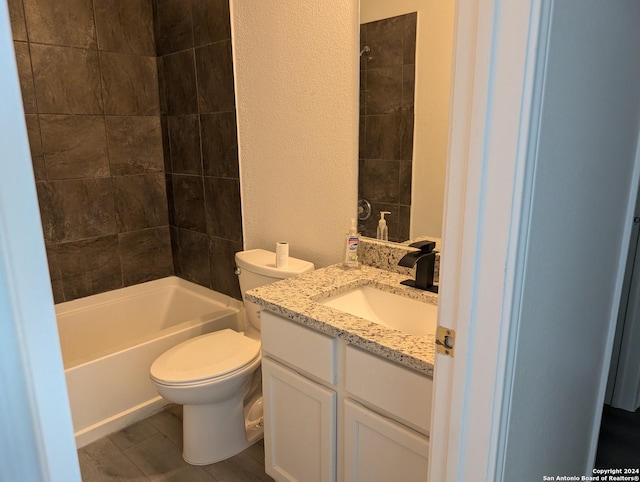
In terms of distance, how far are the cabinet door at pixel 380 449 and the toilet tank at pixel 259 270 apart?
0.73m

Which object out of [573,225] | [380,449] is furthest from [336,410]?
[573,225]

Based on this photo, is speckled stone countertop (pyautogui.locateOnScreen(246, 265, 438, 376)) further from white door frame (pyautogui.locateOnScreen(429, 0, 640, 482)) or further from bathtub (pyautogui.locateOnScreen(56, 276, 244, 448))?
bathtub (pyautogui.locateOnScreen(56, 276, 244, 448))

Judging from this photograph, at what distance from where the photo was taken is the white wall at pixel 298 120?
1.92m

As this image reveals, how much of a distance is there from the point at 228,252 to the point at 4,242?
7.39 feet

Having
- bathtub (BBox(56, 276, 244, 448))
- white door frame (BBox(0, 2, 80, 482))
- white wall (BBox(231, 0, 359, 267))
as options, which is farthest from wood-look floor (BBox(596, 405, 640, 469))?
white door frame (BBox(0, 2, 80, 482))

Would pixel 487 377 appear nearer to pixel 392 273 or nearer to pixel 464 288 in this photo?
pixel 464 288

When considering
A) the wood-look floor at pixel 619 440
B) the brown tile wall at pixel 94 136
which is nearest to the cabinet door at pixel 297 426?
the wood-look floor at pixel 619 440

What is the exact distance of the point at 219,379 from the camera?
6.24 ft

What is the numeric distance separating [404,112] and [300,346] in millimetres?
969

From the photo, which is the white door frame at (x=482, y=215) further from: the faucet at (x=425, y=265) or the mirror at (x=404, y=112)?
the mirror at (x=404, y=112)

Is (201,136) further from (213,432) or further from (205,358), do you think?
(213,432)

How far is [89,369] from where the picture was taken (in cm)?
218

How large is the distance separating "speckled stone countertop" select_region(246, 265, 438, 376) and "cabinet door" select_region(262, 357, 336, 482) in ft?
0.79

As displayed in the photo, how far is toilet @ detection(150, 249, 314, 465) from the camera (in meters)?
1.89
